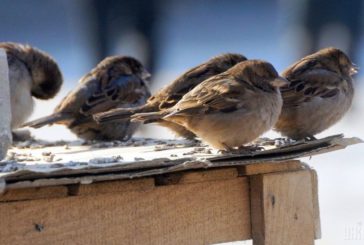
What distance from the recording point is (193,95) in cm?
347

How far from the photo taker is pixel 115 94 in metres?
4.95

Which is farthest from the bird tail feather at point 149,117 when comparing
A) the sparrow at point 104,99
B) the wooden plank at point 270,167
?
the sparrow at point 104,99

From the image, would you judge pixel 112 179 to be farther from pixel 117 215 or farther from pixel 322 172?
pixel 322 172

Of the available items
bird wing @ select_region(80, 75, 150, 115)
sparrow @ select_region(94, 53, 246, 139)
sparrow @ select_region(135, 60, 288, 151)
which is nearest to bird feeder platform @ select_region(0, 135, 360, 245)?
sparrow @ select_region(135, 60, 288, 151)

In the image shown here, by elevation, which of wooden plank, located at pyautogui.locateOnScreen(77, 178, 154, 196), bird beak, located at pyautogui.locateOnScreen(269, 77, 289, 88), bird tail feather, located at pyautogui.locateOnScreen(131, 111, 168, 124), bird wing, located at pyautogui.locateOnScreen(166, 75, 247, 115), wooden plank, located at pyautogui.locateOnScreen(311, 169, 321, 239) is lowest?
wooden plank, located at pyautogui.locateOnScreen(311, 169, 321, 239)

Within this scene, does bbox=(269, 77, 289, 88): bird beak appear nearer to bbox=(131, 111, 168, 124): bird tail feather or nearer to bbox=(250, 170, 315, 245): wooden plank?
bbox=(131, 111, 168, 124): bird tail feather

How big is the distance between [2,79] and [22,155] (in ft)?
1.38

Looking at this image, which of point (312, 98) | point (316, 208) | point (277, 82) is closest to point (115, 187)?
point (316, 208)

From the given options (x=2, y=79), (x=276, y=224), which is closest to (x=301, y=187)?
(x=276, y=224)

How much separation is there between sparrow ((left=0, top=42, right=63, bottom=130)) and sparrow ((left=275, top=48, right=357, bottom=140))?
162cm

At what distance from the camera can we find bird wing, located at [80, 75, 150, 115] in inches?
191

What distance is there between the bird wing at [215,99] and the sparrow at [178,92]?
2.01 feet

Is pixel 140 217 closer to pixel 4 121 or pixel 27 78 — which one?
pixel 4 121

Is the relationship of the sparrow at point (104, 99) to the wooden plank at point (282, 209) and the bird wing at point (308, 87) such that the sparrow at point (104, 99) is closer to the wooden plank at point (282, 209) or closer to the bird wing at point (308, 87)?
the bird wing at point (308, 87)
